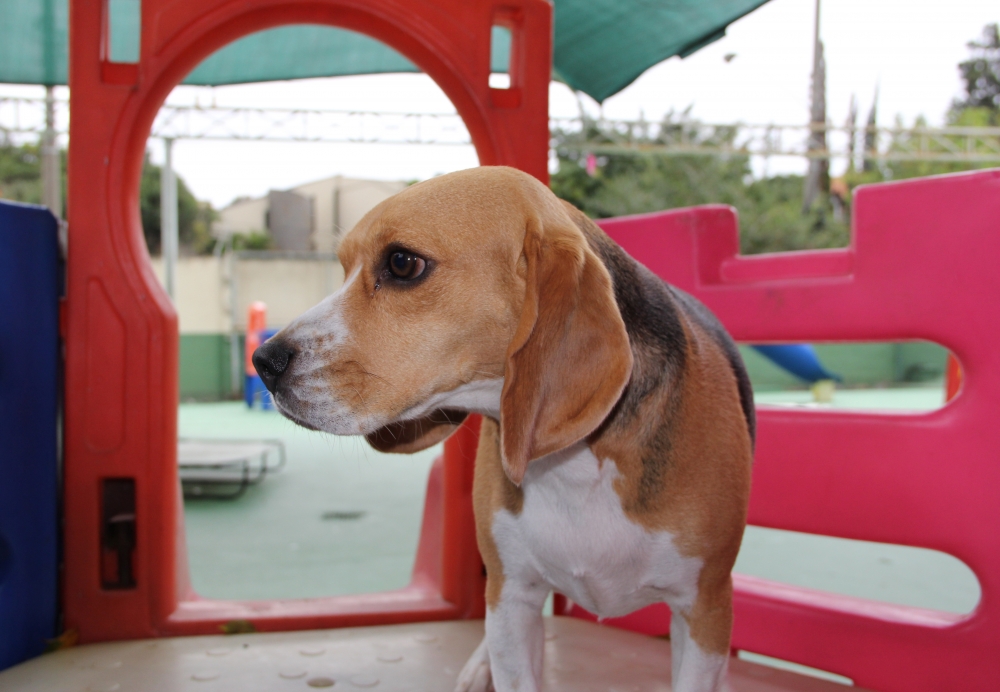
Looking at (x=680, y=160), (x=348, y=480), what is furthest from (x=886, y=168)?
(x=348, y=480)

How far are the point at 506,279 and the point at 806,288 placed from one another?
Result: 4.00ft

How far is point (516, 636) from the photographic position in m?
1.58

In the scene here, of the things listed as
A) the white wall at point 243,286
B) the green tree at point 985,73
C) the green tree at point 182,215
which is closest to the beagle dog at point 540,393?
the white wall at point 243,286

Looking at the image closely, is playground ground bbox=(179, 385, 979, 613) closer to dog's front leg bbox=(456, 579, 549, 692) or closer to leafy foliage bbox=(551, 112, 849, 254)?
dog's front leg bbox=(456, 579, 549, 692)

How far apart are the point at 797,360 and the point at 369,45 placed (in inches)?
334

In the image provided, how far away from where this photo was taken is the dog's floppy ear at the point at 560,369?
123 cm

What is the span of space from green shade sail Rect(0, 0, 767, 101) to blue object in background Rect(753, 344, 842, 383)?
21.4 ft

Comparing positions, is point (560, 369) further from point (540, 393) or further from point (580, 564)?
point (580, 564)

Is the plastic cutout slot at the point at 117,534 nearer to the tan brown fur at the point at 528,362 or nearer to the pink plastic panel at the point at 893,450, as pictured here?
the tan brown fur at the point at 528,362

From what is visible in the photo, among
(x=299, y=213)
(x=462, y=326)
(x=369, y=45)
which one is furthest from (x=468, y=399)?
(x=299, y=213)

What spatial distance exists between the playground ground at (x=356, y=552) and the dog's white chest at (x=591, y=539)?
1.14 metres

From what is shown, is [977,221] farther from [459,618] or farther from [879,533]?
[459,618]

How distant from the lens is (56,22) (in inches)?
157

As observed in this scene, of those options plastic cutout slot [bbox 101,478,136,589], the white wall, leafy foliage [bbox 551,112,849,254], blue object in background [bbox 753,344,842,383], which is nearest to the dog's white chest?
plastic cutout slot [bbox 101,478,136,589]
